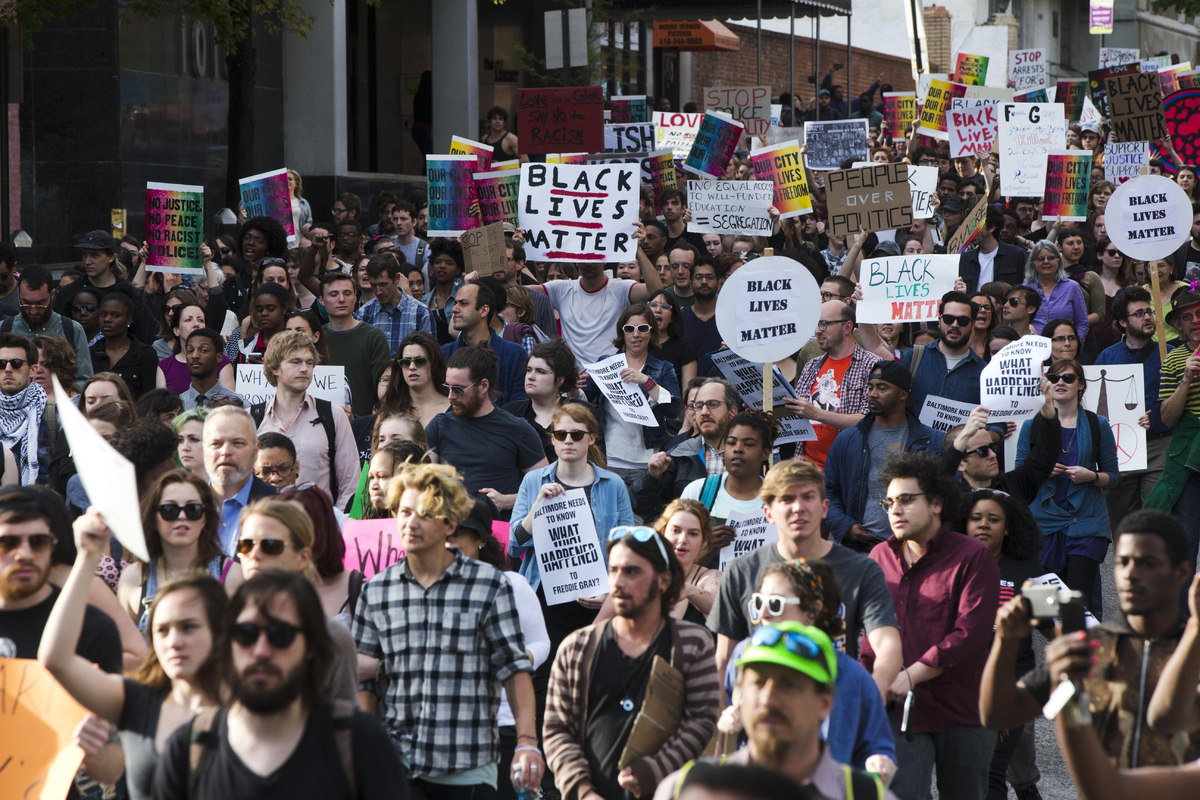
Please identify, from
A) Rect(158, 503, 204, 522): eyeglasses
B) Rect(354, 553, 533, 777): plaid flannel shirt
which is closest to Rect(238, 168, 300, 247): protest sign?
Rect(158, 503, 204, 522): eyeglasses

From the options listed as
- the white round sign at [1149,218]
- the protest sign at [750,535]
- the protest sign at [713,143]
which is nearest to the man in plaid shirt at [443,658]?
the protest sign at [750,535]

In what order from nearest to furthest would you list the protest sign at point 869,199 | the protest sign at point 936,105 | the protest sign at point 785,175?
the protest sign at point 869,199, the protest sign at point 785,175, the protest sign at point 936,105

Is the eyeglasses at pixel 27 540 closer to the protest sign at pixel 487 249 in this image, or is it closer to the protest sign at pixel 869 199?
the protest sign at pixel 487 249

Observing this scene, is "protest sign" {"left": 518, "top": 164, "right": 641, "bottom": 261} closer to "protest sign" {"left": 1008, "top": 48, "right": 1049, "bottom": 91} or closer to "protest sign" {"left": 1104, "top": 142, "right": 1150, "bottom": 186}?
"protest sign" {"left": 1104, "top": 142, "right": 1150, "bottom": 186}

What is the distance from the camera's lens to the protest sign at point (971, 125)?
60.6 ft

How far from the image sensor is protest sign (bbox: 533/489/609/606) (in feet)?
21.6

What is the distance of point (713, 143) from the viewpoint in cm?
1511

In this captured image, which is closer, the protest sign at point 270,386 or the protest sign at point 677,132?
the protest sign at point 270,386

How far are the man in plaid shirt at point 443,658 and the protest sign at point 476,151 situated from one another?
844 centimetres

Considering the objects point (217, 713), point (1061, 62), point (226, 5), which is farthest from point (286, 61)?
point (1061, 62)

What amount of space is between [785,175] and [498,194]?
3.13 m

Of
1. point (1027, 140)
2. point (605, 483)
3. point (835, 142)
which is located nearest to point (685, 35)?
point (835, 142)

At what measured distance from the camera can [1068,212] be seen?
14.9 meters

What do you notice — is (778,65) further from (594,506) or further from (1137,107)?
(594,506)
